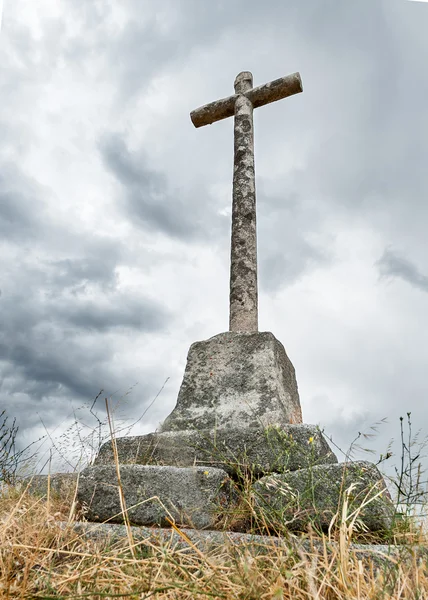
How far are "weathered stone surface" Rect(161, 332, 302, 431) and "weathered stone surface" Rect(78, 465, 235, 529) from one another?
28.6 inches

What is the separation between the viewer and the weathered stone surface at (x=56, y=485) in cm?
Result: 284

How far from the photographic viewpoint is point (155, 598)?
4.30ft

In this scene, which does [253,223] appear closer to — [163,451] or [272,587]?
[163,451]

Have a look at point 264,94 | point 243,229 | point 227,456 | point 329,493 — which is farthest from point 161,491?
point 264,94

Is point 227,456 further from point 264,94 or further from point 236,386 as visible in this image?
point 264,94

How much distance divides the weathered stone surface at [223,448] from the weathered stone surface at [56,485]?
262mm

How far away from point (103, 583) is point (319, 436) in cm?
184

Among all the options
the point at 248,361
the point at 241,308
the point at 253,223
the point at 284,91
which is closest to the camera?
the point at 248,361

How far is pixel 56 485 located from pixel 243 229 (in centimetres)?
265

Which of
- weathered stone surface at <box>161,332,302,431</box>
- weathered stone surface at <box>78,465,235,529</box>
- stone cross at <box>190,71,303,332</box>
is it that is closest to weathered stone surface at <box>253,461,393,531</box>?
weathered stone surface at <box>78,465,235,529</box>

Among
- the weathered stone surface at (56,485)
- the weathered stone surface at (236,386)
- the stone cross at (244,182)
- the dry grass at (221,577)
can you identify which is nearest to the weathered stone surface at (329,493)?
the dry grass at (221,577)

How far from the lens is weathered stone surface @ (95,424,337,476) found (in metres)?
2.88

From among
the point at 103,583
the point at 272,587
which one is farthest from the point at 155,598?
the point at 272,587

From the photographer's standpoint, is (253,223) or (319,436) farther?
(253,223)
